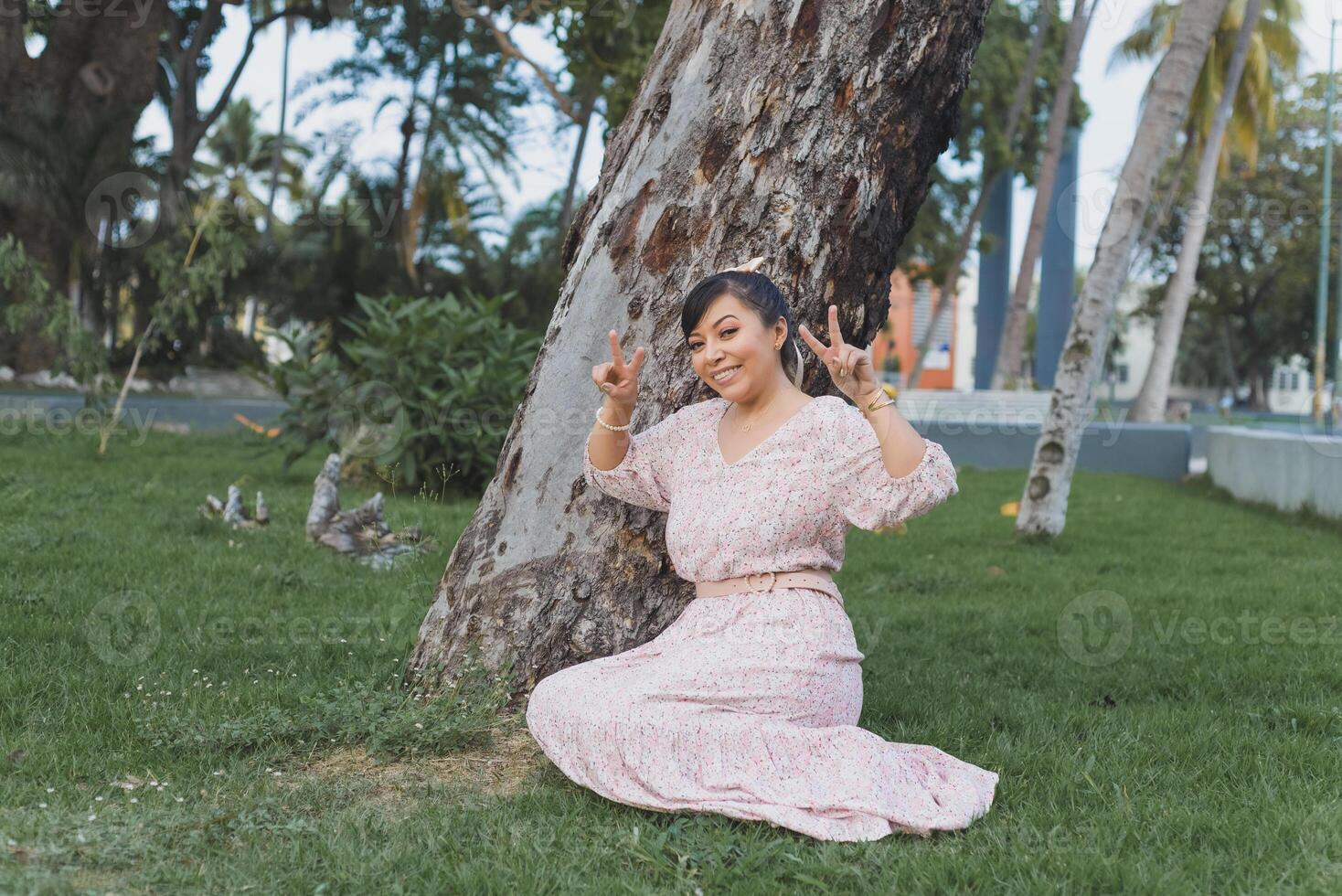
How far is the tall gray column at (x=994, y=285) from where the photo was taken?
81.0ft

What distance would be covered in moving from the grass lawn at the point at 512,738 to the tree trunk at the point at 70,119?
1168 cm

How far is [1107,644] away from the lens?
209 inches

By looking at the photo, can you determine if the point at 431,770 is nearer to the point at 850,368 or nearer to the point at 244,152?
the point at 850,368

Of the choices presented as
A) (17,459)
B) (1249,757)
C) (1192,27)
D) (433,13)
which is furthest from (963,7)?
(433,13)

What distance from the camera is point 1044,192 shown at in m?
19.5

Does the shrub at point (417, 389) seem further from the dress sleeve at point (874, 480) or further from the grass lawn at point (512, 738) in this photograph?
the dress sleeve at point (874, 480)

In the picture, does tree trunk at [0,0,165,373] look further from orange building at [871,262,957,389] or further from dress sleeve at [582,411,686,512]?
orange building at [871,262,957,389]

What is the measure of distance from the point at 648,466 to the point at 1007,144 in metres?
18.2

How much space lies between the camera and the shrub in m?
8.68

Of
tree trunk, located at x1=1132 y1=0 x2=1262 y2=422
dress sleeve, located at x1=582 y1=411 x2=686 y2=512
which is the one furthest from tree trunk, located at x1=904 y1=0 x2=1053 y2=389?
dress sleeve, located at x1=582 y1=411 x2=686 y2=512

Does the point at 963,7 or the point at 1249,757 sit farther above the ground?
the point at 963,7

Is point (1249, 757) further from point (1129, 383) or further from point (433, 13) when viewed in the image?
point (1129, 383)

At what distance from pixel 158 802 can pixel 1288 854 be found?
273 centimetres

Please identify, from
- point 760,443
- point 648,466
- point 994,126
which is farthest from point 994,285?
point 760,443
